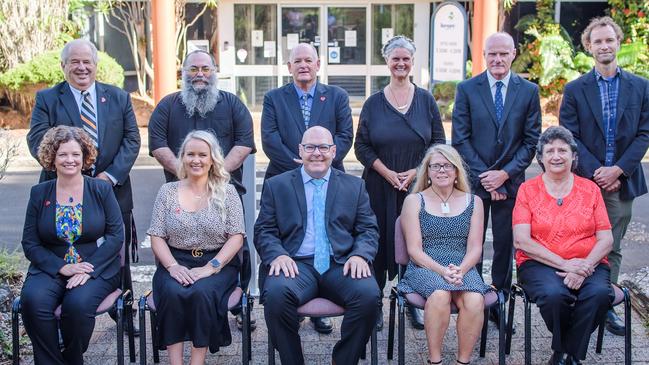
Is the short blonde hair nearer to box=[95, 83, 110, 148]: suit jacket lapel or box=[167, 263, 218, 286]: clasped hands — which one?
box=[167, 263, 218, 286]: clasped hands

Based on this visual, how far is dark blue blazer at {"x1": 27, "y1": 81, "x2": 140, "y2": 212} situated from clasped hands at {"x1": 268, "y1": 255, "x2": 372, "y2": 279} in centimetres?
143

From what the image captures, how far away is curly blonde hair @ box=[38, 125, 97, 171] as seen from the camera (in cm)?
481

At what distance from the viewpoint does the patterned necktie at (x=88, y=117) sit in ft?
17.8

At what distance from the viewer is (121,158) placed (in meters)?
5.48

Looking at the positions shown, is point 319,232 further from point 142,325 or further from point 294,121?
point 142,325

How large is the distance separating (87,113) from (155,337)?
66.2 inches

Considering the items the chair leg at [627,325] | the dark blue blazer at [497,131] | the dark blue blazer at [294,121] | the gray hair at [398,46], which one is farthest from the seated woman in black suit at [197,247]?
the chair leg at [627,325]

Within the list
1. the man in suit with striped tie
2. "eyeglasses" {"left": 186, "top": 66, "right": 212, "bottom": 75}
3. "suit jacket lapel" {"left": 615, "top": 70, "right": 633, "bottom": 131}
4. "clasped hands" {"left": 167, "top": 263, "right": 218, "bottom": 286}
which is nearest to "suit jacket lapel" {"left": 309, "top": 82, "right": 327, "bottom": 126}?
"eyeglasses" {"left": 186, "top": 66, "right": 212, "bottom": 75}

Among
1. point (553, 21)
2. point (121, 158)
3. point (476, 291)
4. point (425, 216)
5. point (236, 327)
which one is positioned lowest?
point (236, 327)

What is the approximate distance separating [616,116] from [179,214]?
3141 millimetres

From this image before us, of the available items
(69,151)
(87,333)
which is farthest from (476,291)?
(69,151)

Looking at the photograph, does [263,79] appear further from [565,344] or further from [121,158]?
[565,344]

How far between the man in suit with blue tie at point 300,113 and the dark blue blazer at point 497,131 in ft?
2.82

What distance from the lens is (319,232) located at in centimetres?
496
